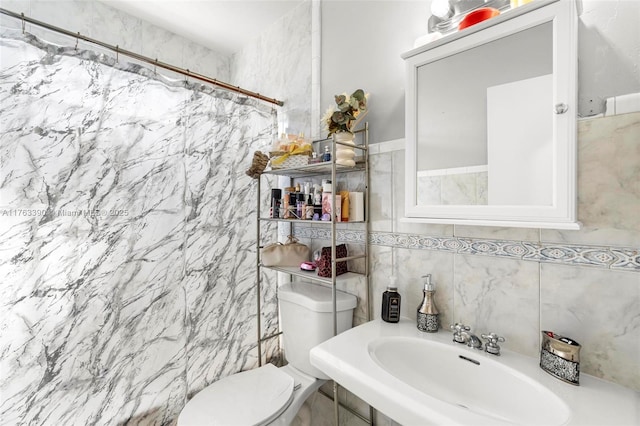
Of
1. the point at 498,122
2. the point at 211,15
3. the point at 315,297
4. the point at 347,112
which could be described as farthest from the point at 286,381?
the point at 211,15

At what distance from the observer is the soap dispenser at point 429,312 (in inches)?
43.1

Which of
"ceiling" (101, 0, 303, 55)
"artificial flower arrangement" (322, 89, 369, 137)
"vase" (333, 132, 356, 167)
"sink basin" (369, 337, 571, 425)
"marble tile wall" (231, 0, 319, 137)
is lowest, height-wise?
"sink basin" (369, 337, 571, 425)

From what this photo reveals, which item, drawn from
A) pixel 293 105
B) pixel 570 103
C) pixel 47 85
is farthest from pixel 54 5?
pixel 570 103

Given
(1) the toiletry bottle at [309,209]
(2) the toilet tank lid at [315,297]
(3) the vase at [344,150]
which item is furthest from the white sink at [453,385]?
(3) the vase at [344,150]

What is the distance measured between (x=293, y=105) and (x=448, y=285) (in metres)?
1.31

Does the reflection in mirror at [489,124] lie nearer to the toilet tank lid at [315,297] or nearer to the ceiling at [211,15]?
the toilet tank lid at [315,297]

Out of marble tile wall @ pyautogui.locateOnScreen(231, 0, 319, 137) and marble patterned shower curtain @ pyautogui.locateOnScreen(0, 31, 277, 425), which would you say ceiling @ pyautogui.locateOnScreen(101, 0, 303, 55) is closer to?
marble tile wall @ pyautogui.locateOnScreen(231, 0, 319, 137)

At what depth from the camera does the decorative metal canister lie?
773mm

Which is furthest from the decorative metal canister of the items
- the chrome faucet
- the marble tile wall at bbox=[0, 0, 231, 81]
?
the marble tile wall at bbox=[0, 0, 231, 81]

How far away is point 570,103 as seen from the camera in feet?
2.61

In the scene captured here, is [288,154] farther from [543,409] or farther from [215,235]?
[543,409]

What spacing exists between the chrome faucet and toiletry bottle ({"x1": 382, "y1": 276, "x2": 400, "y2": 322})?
0.71 ft

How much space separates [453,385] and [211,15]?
88.6 inches

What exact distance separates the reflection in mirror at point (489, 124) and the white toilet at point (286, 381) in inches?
27.4
